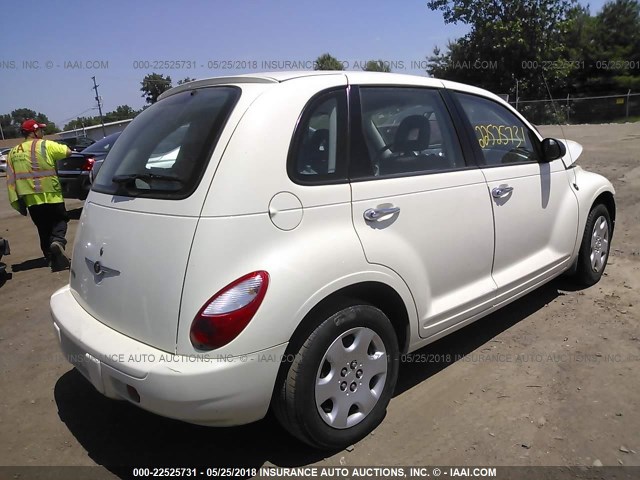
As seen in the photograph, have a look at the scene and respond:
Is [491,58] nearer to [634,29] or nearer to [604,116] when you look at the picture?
[604,116]

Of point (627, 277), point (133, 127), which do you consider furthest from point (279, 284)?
point (627, 277)

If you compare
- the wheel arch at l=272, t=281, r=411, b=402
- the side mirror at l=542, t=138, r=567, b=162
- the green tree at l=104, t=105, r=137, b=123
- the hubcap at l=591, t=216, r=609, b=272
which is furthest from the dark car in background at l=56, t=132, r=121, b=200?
the green tree at l=104, t=105, r=137, b=123

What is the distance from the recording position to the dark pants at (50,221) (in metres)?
6.09

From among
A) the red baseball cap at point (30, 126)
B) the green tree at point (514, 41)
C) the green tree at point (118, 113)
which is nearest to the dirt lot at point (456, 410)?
the red baseball cap at point (30, 126)

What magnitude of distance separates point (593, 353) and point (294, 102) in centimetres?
267

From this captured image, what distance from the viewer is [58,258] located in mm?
6027

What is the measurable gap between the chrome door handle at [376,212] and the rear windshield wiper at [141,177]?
92 cm

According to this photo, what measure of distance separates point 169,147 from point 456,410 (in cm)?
217

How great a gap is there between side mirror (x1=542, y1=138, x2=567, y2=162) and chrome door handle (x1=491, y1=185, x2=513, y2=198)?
2.05 feet

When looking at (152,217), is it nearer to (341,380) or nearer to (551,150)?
(341,380)

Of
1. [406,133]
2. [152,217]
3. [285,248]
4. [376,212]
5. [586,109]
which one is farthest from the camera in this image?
[586,109]

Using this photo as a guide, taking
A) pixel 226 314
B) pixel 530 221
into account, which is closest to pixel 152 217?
pixel 226 314

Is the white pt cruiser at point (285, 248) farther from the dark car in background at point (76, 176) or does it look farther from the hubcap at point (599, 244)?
the dark car in background at point (76, 176)

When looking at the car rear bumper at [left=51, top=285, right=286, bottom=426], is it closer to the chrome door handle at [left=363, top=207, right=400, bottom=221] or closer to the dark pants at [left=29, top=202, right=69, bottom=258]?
the chrome door handle at [left=363, top=207, right=400, bottom=221]
